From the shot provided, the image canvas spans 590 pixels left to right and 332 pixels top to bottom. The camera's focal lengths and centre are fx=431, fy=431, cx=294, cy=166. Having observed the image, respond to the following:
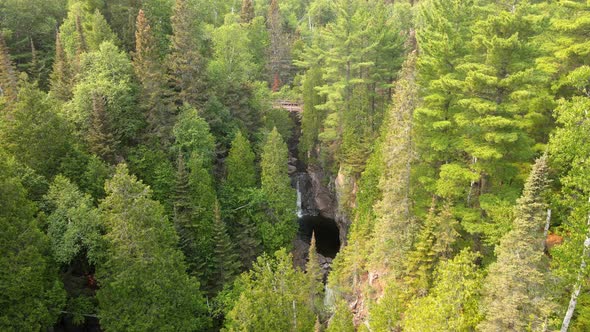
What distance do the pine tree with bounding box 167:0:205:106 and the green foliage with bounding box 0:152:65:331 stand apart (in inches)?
719

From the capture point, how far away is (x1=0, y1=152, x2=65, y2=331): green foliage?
22531mm

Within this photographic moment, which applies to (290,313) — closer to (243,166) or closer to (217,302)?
(217,302)

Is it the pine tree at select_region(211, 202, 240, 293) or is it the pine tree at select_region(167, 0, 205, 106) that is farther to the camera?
the pine tree at select_region(167, 0, 205, 106)

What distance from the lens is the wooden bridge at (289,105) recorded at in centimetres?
5921

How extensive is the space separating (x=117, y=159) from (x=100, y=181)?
4.74 meters

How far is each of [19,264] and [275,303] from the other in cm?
1447

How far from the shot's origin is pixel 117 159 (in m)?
34.9

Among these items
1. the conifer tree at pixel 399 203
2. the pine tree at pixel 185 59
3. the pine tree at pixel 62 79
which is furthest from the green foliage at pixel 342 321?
the pine tree at pixel 62 79

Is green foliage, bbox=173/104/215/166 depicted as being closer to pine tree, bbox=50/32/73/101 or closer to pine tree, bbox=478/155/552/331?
pine tree, bbox=50/32/73/101

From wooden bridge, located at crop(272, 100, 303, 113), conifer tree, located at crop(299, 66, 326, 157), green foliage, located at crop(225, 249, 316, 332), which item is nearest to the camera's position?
green foliage, located at crop(225, 249, 316, 332)

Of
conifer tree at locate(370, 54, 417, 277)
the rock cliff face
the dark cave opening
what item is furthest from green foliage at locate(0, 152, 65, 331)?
the dark cave opening

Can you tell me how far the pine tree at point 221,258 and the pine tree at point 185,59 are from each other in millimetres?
12828

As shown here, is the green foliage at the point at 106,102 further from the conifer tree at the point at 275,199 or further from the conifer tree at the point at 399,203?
the conifer tree at the point at 399,203

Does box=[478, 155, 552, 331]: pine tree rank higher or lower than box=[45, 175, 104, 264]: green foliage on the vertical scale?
higher
